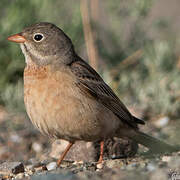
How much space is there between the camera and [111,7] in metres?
9.30

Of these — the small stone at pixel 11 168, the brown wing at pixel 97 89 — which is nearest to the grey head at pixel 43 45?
the brown wing at pixel 97 89

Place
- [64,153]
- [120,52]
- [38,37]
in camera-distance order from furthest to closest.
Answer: [120,52] → [64,153] → [38,37]

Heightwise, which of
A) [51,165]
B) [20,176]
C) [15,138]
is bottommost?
[20,176]

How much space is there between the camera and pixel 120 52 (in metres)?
9.83

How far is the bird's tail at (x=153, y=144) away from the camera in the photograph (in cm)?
617

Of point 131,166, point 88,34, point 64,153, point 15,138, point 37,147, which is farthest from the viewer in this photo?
point 88,34

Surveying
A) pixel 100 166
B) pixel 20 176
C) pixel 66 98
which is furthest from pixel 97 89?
pixel 20 176

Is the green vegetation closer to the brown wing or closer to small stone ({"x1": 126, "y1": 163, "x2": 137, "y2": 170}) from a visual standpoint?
the brown wing

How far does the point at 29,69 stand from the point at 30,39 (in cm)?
42

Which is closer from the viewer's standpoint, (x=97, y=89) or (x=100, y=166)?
(x=100, y=166)

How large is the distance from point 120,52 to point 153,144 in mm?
3721

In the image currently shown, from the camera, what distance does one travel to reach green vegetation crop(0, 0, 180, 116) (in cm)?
856

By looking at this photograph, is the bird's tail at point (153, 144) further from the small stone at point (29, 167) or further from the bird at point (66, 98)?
the small stone at point (29, 167)

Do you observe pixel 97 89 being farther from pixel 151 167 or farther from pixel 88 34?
pixel 88 34
